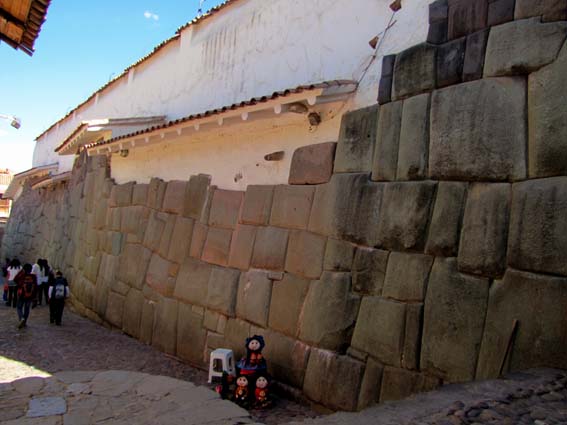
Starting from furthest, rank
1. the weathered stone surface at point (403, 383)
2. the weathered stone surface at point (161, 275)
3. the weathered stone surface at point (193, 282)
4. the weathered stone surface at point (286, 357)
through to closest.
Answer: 1. the weathered stone surface at point (161, 275)
2. the weathered stone surface at point (193, 282)
3. the weathered stone surface at point (286, 357)
4. the weathered stone surface at point (403, 383)

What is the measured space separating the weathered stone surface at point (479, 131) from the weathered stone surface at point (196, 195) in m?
3.98

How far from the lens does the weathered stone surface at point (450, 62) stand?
3.75m

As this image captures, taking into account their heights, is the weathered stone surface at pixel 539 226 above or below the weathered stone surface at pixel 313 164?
below

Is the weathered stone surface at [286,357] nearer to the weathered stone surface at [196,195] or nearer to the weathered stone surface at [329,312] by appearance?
the weathered stone surface at [329,312]

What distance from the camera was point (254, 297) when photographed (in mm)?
5605

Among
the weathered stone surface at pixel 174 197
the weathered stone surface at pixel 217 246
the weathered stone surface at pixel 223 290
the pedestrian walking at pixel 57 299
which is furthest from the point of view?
the pedestrian walking at pixel 57 299

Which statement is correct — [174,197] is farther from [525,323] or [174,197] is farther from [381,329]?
[525,323]

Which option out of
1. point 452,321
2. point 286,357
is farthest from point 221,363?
point 452,321

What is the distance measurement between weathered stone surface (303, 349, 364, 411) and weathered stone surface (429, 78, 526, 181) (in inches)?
68.9

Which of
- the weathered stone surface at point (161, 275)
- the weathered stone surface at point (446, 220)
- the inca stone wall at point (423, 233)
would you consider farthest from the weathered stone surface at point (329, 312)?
the weathered stone surface at point (161, 275)

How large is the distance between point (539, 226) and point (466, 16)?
1.76m

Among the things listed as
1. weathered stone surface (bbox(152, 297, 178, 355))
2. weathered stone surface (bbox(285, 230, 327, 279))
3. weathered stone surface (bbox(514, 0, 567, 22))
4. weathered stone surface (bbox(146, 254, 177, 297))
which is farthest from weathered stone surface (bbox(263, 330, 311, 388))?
weathered stone surface (bbox(514, 0, 567, 22))

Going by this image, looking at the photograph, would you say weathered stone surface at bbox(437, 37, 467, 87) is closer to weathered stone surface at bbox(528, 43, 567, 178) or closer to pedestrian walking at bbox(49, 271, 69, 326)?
weathered stone surface at bbox(528, 43, 567, 178)

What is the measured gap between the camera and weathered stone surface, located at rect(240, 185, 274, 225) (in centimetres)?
575
